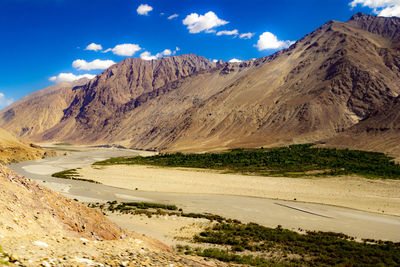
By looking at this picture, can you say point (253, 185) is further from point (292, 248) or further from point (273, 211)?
point (292, 248)

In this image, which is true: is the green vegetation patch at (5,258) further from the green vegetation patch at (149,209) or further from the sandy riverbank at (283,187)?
the sandy riverbank at (283,187)

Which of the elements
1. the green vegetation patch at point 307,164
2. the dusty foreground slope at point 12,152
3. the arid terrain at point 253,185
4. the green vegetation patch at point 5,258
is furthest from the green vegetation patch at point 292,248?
the dusty foreground slope at point 12,152

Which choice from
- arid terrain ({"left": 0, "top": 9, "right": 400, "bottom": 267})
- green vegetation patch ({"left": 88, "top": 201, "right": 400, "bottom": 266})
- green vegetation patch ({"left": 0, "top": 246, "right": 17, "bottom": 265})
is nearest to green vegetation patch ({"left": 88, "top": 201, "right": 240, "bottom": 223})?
arid terrain ({"left": 0, "top": 9, "right": 400, "bottom": 267})

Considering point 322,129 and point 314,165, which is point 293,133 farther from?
point 314,165

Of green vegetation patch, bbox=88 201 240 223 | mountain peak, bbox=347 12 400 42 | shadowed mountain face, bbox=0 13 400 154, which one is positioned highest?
mountain peak, bbox=347 12 400 42

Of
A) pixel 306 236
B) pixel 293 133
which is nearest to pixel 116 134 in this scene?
pixel 293 133

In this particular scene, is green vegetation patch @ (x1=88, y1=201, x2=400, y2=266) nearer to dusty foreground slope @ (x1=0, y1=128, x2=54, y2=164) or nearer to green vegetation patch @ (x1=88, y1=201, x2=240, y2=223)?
green vegetation patch @ (x1=88, y1=201, x2=240, y2=223)

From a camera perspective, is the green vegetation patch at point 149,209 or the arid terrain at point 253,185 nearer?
the arid terrain at point 253,185
